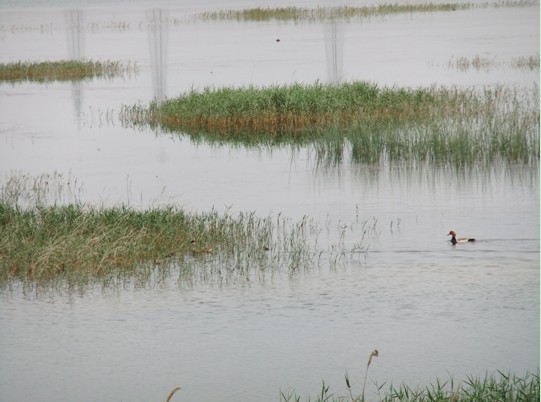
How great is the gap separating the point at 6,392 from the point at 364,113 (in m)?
16.7

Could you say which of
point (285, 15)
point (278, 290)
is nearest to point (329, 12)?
point (285, 15)

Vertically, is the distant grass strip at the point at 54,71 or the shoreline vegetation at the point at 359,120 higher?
the distant grass strip at the point at 54,71

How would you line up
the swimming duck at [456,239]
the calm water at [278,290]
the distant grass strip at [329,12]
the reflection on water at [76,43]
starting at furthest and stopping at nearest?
the distant grass strip at [329,12], the reflection on water at [76,43], the swimming duck at [456,239], the calm water at [278,290]

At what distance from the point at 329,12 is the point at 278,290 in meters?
61.3

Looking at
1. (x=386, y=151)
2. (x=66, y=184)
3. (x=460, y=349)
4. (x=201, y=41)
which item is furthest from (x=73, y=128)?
(x=201, y=41)

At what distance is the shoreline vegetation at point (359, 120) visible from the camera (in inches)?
919

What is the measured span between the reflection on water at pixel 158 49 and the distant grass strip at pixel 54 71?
2.28 metres

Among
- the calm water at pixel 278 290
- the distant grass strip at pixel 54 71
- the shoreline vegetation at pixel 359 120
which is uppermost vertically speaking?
the distant grass strip at pixel 54 71

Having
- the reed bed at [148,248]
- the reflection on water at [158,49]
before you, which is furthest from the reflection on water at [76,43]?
the reed bed at [148,248]

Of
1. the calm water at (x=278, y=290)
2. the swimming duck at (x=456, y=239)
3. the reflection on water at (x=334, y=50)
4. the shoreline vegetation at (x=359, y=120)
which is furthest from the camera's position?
the reflection on water at (x=334, y=50)

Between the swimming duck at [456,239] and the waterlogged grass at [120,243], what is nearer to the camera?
the waterlogged grass at [120,243]

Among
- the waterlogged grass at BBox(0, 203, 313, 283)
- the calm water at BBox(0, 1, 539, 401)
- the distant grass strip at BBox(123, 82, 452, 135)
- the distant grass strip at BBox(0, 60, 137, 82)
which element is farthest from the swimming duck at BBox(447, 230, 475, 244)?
the distant grass strip at BBox(0, 60, 137, 82)

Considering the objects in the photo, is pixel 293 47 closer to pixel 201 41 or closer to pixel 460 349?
pixel 201 41

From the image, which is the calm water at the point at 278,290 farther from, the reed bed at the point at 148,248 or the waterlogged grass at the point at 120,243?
the waterlogged grass at the point at 120,243
